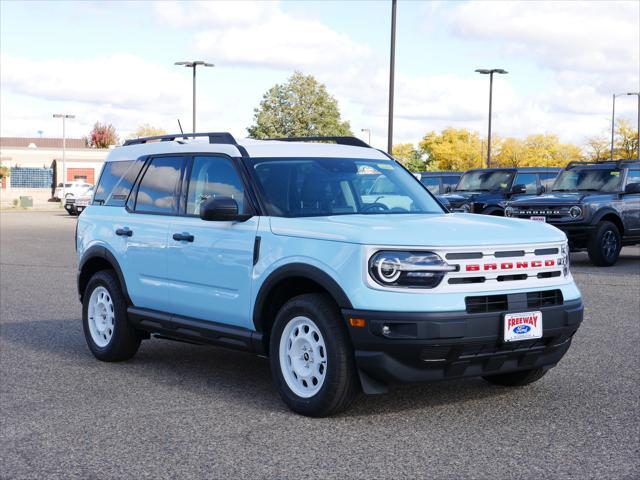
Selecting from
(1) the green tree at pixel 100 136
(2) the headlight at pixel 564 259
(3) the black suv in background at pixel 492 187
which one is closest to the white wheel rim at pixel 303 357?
(2) the headlight at pixel 564 259

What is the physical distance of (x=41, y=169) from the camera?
8644cm

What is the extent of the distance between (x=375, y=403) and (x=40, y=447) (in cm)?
221

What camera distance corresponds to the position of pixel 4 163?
296 ft

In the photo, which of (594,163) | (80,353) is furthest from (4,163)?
(80,353)

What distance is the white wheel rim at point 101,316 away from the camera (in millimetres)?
8156

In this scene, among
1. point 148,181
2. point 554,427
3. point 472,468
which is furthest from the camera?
point 148,181

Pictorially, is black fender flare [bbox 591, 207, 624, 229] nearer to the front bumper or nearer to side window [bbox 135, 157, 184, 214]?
side window [bbox 135, 157, 184, 214]

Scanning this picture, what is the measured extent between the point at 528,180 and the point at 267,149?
17951 mm

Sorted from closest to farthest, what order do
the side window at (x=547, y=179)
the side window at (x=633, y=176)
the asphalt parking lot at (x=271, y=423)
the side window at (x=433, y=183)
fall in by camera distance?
the asphalt parking lot at (x=271, y=423)
the side window at (x=633, y=176)
the side window at (x=547, y=179)
the side window at (x=433, y=183)

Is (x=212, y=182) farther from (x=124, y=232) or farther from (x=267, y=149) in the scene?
(x=124, y=232)

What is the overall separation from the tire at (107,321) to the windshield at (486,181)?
16.2 metres

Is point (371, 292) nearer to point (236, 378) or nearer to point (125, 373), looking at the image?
point (236, 378)

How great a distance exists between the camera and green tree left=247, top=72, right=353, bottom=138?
79.4 meters

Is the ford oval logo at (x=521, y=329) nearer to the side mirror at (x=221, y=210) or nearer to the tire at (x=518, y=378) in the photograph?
the tire at (x=518, y=378)
